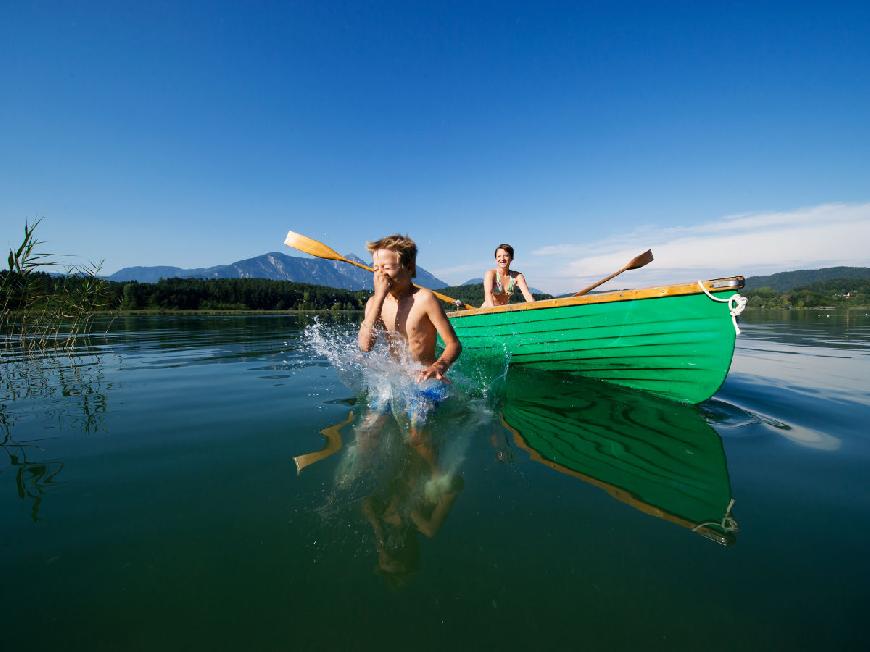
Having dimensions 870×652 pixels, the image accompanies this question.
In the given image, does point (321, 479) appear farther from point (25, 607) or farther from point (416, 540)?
point (25, 607)

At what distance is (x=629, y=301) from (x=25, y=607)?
509 cm

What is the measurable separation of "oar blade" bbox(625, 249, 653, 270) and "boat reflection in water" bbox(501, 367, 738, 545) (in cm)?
247

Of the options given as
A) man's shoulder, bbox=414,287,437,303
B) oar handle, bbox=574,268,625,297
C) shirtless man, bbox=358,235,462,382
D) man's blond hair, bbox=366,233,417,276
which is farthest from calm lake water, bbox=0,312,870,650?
oar handle, bbox=574,268,625,297

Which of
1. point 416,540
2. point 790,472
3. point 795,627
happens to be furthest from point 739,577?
point 790,472

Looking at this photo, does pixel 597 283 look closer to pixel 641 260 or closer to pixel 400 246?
pixel 641 260

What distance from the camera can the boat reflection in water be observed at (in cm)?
212

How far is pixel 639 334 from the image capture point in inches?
183

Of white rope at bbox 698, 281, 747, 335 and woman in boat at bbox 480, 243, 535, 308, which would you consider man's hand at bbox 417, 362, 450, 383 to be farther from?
woman in boat at bbox 480, 243, 535, 308

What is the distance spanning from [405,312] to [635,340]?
2.84 m

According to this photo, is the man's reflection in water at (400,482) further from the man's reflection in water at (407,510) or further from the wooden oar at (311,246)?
the wooden oar at (311,246)

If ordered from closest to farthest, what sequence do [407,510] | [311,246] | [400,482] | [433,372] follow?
[407,510]
[400,482]
[433,372]
[311,246]

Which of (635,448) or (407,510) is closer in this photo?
(407,510)

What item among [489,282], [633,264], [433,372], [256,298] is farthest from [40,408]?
[256,298]

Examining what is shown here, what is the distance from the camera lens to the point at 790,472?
2.55 m
